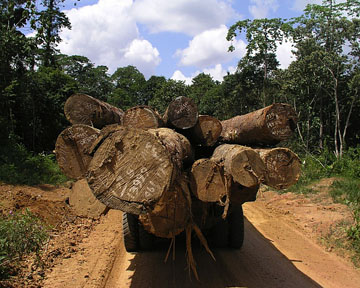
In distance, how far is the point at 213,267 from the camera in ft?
15.9

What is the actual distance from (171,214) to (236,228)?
2.24m

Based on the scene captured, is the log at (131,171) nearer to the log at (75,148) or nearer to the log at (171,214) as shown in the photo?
the log at (171,214)

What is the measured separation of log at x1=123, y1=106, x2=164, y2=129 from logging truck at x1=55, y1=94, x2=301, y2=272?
0.01 metres

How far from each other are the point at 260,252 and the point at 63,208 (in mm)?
4457

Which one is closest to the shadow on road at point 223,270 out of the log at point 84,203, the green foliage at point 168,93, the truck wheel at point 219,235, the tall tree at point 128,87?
the truck wheel at point 219,235

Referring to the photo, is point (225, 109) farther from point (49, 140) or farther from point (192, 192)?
point (192, 192)

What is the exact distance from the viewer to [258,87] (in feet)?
58.1

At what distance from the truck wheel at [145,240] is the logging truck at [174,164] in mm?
16

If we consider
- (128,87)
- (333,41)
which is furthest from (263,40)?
(128,87)

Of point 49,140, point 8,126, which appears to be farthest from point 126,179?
point 49,140

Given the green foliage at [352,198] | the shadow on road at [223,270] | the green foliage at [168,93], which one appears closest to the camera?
the shadow on road at [223,270]

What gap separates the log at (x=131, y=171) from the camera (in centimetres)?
283

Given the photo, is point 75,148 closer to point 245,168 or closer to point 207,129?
point 207,129

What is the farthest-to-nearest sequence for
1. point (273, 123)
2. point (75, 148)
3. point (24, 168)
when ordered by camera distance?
point (24, 168) → point (273, 123) → point (75, 148)
